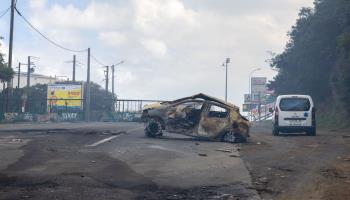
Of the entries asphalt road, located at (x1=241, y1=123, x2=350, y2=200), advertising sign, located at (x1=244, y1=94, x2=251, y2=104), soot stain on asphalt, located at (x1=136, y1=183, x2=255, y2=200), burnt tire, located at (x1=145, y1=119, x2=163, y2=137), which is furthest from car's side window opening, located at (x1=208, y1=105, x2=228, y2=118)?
advertising sign, located at (x1=244, y1=94, x2=251, y2=104)

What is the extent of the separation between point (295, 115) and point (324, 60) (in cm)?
2483

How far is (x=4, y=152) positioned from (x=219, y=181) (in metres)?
5.89

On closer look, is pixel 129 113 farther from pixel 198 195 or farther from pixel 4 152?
pixel 198 195

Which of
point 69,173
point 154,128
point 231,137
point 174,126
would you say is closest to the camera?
point 69,173

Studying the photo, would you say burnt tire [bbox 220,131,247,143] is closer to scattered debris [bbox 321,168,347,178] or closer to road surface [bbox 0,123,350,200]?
road surface [bbox 0,123,350,200]

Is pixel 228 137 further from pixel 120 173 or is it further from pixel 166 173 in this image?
pixel 120 173

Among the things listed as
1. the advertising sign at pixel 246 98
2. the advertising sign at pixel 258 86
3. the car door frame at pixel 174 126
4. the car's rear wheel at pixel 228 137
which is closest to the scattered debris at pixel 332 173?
the car's rear wheel at pixel 228 137

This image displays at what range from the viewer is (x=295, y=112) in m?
21.5

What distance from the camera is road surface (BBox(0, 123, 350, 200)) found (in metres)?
6.90

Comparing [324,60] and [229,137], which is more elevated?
[324,60]

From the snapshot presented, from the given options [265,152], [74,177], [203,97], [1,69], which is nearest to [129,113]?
[1,69]

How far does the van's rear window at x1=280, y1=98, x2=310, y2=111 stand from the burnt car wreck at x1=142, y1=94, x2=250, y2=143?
16.8ft

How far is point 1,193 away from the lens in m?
6.61

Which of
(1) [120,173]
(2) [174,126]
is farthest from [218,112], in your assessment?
(1) [120,173]
